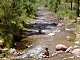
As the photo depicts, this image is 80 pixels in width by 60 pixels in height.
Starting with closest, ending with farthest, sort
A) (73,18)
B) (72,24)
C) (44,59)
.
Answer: (44,59)
(72,24)
(73,18)

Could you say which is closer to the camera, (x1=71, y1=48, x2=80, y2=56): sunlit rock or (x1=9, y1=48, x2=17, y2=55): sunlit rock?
(x1=71, y1=48, x2=80, y2=56): sunlit rock

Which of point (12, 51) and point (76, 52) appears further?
point (12, 51)

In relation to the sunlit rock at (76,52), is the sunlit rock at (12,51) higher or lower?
higher

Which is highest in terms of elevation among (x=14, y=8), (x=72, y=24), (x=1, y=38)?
(x=14, y=8)

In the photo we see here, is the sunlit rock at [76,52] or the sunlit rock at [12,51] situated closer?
the sunlit rock at [76,52]

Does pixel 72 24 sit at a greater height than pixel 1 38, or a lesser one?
lesser

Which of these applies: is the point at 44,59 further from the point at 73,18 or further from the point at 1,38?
the point at 73,18

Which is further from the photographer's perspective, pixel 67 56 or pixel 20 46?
pixel 20 46

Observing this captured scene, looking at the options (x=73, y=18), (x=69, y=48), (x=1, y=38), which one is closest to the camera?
(x=69, y=48)

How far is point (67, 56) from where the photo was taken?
2481 cm

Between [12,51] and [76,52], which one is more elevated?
[12,51]

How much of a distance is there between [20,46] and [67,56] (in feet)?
24.8

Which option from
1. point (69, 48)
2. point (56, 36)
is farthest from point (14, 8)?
point (69, 48)

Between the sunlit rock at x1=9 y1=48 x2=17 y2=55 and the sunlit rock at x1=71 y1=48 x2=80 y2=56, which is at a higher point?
the sunlit rock at x1=9 y1=48 x2=17 y2=55
